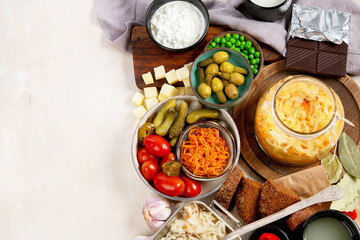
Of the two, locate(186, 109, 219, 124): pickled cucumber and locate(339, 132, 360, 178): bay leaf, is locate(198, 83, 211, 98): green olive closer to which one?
locate(186, 109, 219, 124): pickled cucumber

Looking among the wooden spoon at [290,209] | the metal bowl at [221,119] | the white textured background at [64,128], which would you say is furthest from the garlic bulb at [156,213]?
the wooden spoon at [290,209]

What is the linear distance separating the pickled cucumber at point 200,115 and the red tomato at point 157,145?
0.17 m

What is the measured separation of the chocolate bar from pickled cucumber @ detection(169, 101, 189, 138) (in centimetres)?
57

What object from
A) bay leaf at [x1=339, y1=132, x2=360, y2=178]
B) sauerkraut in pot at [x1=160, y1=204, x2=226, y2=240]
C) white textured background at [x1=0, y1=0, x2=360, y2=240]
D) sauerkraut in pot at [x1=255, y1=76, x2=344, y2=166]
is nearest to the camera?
sauerkraut in pot at [x1=255, y1=76, x2=344, y2=166]

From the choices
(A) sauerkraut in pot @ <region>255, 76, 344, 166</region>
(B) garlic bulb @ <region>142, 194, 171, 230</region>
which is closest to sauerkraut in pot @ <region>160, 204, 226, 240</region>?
(B) garlic bulb @ <region>142, 194, 171, 230</region>

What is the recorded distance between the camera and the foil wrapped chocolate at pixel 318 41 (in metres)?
1.86

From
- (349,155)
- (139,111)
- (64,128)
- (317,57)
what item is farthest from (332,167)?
(64,128)

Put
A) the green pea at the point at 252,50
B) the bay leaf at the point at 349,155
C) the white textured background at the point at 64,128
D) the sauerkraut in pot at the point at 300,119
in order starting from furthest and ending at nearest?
the white textured background at the point at 64,128 → the green pea at the point at 252,50 → the bay leaf at the point at 349,155 → the sauerkraut in pot at the point at 300,119

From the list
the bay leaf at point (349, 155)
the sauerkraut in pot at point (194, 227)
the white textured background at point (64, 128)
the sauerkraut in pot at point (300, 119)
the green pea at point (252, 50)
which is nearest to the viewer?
the sauerkraut in pot at point (300, 119)

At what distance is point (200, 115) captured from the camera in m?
1.83

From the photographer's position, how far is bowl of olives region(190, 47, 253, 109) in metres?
1.80

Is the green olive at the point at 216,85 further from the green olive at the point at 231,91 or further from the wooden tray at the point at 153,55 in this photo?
the wooden tray at the point at 153,55

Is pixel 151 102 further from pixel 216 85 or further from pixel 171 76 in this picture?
pixel 216 85

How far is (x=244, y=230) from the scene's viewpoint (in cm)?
166
